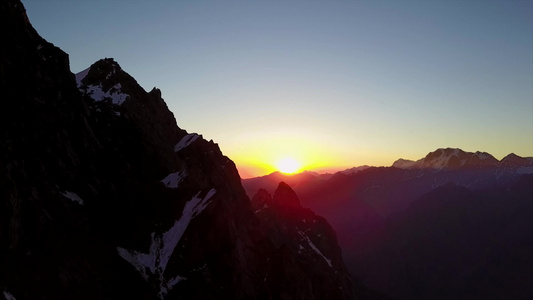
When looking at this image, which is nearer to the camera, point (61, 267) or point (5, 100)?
point (61, 267)

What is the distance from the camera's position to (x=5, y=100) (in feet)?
157

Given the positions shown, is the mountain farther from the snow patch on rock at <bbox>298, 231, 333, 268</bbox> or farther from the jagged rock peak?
the snow patch on rock at <bbox>298, 231, 333, 268</bbox>

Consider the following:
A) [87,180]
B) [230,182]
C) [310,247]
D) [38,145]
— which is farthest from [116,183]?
[310,247]

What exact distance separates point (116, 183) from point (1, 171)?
65.7 feet

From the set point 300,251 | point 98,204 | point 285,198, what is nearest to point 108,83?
point 98,204

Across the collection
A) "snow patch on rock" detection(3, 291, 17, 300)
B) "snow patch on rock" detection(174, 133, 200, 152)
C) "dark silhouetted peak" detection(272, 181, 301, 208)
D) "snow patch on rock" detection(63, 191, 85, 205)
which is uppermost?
"snow patch on rock" detection(174, 133, 200, 152)

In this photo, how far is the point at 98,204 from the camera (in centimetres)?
5575

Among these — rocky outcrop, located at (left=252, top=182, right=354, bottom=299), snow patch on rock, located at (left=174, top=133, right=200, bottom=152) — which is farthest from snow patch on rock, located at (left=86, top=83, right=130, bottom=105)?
rocky outcrop, located at (left=252, top=182, right=354, bottom=299)

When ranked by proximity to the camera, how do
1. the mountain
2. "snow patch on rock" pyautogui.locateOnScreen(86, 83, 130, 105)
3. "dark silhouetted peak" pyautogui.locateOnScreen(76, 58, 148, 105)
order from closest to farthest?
the mountain, "snow patch on rock" pyautogui.locateOnScreen(86, 83, 130, 105), "dark silhouetted peak" pyautogui.locateOnScreen(76, 58, 148, 105)

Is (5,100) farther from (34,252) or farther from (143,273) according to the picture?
(143,273)

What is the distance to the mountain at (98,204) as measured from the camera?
1727 inches

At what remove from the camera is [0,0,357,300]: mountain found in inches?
1727

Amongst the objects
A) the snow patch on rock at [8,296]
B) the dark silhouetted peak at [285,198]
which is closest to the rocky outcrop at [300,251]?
the dark silhouetted peak at [285,198]

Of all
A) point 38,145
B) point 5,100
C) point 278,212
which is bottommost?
point 278,212
